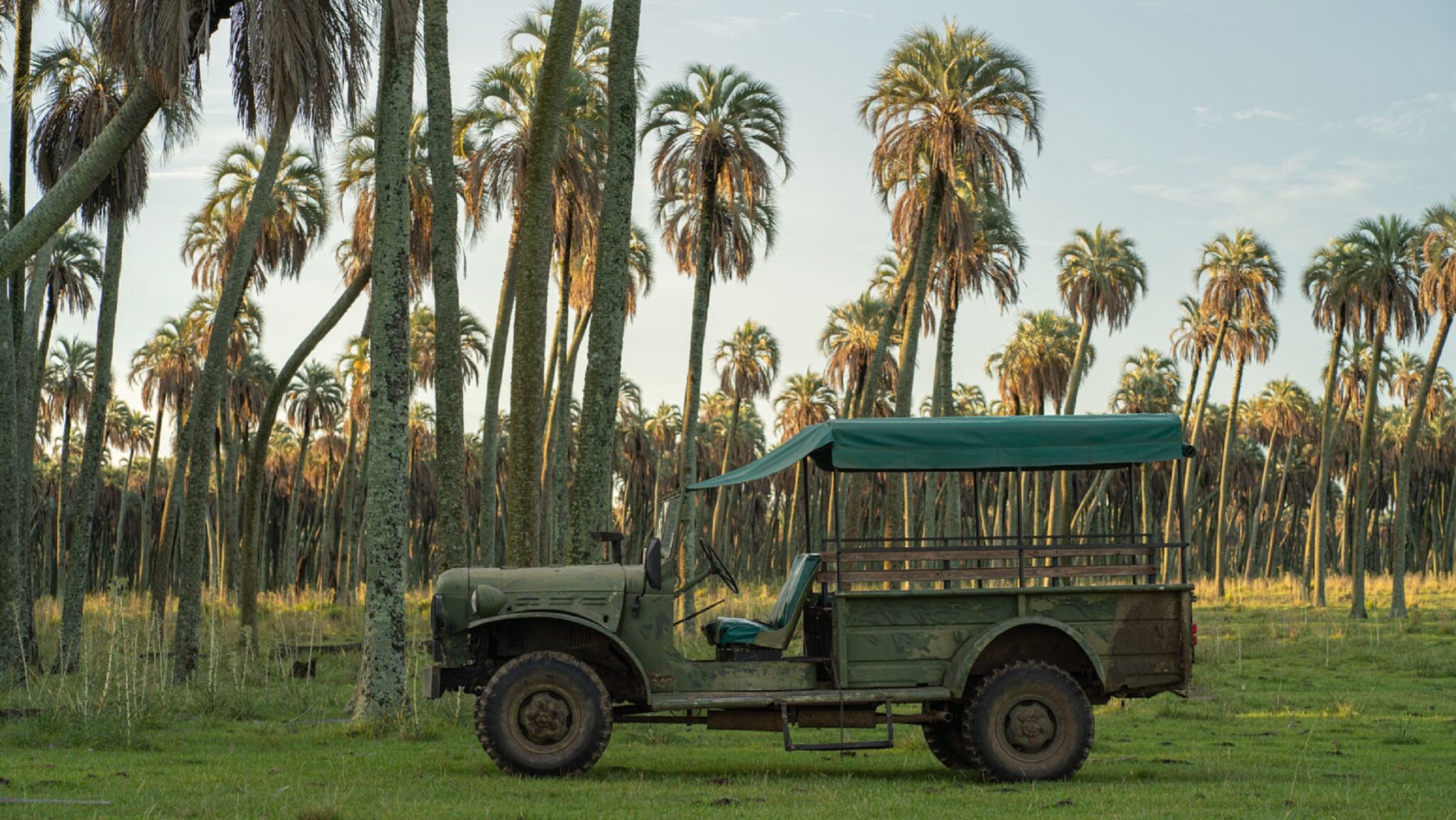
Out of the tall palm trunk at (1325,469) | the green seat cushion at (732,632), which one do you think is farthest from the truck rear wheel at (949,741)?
the tall palm trunk at (1325,469)

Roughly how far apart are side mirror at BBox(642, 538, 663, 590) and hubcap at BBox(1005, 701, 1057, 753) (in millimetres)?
3151

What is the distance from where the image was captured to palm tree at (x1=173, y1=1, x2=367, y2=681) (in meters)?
13.5

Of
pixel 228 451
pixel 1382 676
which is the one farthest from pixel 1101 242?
pixel 228 451

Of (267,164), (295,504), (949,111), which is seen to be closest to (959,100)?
(949,111)

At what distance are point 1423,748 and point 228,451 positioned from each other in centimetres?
3102

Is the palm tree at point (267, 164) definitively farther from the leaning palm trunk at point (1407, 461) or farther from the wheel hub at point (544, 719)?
the leaning palm trunk at point (1407, 461)

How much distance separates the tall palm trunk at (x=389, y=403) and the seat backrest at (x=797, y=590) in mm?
4849

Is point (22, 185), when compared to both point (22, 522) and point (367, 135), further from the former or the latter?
point (367, 135)

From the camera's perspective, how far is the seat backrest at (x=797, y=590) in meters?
11.2

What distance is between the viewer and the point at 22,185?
19.4 meters

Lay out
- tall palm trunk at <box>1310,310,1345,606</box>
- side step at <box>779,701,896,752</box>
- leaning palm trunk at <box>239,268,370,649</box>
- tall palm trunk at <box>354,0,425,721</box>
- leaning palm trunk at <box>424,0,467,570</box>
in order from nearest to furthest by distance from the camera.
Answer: side step at <box>779,701,896,752</box>
tall palm trunk at <box>354,0,425,721</box>
leaning palm trunk at <box>424,0,467,570</box>
leaning palm trunk at <box>239,268,370,649</box>
tall palm trunk at <box>1310,310,1345,606</box>

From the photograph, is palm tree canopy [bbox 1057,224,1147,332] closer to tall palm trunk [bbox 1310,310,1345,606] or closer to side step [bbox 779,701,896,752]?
tall palm trunk [bbox 1310,310,1345,606]

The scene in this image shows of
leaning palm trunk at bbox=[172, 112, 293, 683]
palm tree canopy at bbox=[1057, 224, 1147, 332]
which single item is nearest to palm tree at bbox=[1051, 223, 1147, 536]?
palm tree canopy at bbox=[1057, 224, 1147, 332]

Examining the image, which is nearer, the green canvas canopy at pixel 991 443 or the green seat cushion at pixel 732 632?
the green canvas canopy at pixel 991 443
